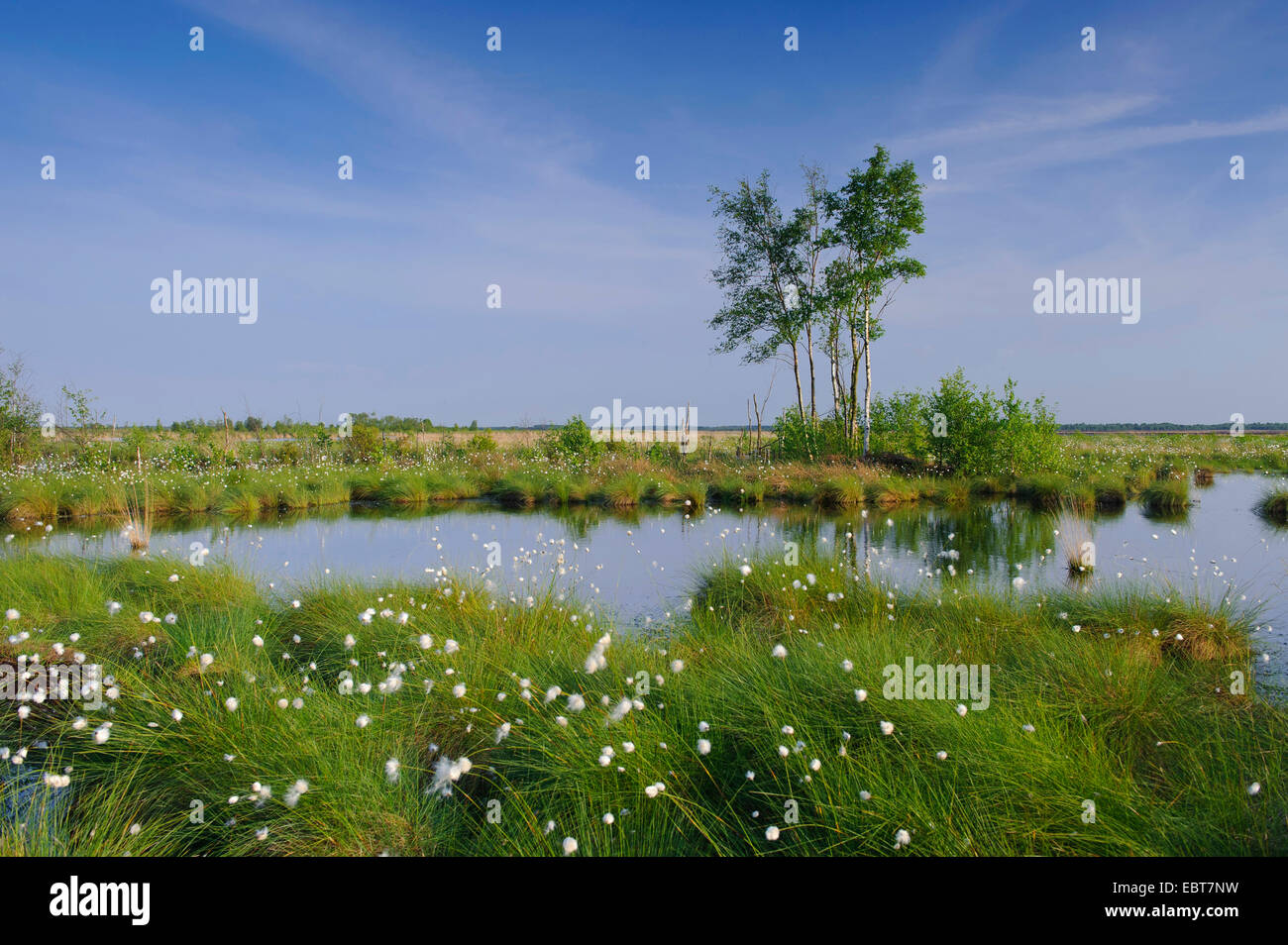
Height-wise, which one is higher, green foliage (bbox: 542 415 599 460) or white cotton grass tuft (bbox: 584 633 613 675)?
green foliage (bbox: 542 415 599 460)

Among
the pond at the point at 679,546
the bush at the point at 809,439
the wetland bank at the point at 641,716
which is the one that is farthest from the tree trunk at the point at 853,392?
the wetland bank at the point at 641,716

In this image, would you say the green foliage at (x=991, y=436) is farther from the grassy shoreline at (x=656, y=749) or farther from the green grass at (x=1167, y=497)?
the grassy shoreline at (x=656, y=749)

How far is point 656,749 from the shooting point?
3.18 meters

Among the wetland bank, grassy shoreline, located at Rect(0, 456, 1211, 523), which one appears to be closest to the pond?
the wetland bank

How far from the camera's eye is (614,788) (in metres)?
3.05

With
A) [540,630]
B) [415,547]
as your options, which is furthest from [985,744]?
[415,547]

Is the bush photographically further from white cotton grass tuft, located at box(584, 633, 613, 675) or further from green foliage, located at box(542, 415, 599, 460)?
white cotton grass tuft, located at box(584, 633, 613, 675)

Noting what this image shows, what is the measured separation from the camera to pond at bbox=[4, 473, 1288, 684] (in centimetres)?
699

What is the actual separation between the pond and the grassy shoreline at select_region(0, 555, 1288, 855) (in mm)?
1300

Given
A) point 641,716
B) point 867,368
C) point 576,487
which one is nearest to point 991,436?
point 867,368

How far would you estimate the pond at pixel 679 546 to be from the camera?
6992 mm

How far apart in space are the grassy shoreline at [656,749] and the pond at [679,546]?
1.30 metres

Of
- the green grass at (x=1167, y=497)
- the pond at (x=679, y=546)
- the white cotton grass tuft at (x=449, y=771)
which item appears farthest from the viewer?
the green grass at (x=1167, y=497)
